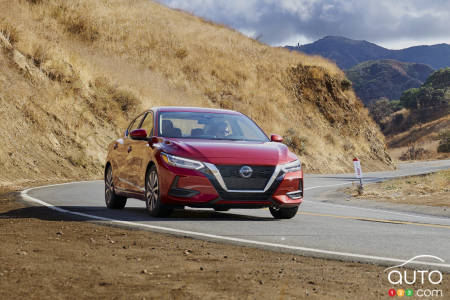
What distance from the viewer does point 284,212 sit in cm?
1134

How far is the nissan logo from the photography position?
33.2ft

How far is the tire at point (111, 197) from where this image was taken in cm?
1270

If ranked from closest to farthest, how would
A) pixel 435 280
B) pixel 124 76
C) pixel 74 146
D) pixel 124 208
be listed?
pixel 435 280, pixel 124 208, pixel 74 146, pixel 124 76

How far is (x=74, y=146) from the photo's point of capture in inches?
1205

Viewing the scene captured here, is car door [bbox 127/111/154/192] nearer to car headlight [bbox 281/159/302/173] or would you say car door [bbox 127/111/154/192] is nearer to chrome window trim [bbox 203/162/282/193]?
chrome window trim [bbox 203/162/282/193]

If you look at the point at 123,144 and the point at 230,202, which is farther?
the point at 123,144

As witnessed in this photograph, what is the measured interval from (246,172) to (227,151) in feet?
1.45

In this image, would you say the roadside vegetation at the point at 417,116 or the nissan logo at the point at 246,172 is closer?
the nissan logo at the point at 246,172

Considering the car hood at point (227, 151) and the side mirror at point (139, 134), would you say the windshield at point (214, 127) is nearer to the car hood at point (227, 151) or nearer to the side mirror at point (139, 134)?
the side mirror at point (139, 134)

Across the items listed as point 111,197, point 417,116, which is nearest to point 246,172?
point 111,197

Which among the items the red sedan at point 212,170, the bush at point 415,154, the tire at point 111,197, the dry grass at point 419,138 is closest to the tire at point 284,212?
the red sedan at point 212,170

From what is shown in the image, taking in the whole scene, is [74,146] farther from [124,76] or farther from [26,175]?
[124,76]

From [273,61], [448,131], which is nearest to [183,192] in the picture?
[273,61]

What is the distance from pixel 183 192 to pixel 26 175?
1665cm
